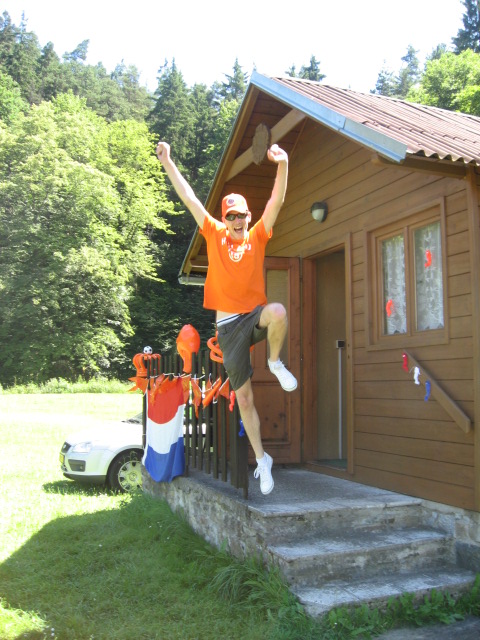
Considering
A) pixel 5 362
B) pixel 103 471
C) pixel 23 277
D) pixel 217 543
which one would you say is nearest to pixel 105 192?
pixel 23 277

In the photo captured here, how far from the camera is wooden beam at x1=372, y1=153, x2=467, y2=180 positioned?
4.11 metres

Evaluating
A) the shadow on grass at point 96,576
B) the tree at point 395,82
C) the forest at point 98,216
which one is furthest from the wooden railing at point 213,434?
the tree at point 395,82

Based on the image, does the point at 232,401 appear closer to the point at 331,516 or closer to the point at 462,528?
the point at 331,516

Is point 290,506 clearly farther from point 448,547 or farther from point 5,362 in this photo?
point 5,362

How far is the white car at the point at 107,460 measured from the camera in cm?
865

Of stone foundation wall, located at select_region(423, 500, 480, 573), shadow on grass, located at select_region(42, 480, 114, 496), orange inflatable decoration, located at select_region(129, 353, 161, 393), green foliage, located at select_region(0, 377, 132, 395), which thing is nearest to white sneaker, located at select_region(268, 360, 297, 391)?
stone foundation wall, located at select_region(423, 500, 480, 573)

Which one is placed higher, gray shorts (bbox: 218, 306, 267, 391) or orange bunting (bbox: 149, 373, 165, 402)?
gray shorts (bbox: 218, 306, 267, 391)

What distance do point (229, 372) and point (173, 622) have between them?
1.74 m

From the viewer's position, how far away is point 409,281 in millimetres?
5238

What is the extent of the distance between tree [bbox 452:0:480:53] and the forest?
72 mm

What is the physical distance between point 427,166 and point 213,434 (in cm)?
297

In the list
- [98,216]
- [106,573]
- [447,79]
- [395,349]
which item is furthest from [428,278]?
[447,79]

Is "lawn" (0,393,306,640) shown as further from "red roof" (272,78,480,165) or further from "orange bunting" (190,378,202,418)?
"red roof" (272,78,480,165)

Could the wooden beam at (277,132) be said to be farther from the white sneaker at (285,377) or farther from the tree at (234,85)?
the tree at (234,85)
